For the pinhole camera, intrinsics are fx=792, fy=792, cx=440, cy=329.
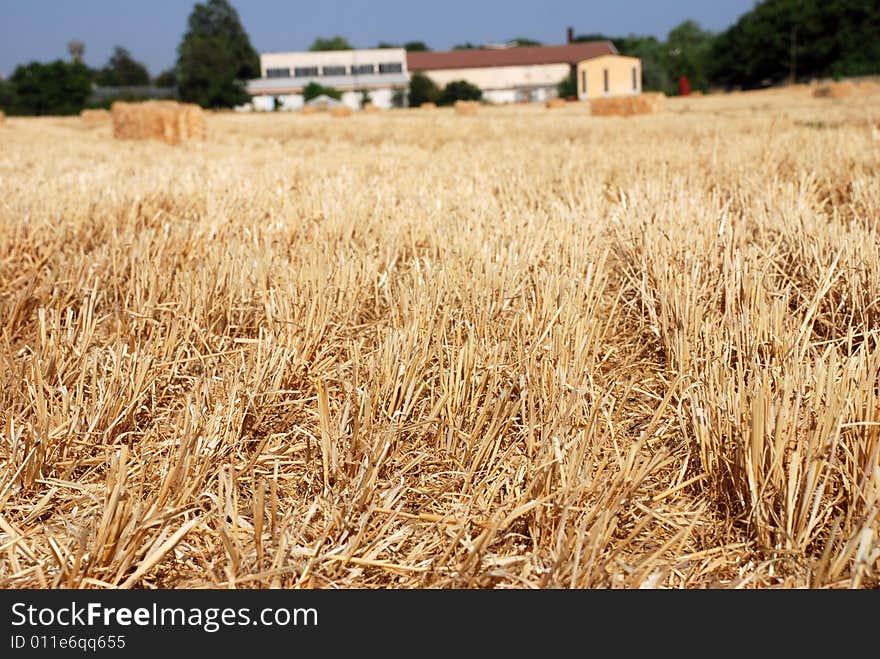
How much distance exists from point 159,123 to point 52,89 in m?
40.9

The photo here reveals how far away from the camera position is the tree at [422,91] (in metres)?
60.5

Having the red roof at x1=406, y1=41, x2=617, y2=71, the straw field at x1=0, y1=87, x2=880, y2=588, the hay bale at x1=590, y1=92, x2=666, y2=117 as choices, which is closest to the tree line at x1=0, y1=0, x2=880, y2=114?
the red roof at x1=406, y1=41, x2=617, y2=71

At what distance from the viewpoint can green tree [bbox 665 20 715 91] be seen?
6704 cm

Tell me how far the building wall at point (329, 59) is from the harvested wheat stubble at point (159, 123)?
71762 millimetres

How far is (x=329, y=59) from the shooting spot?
83.2 meters

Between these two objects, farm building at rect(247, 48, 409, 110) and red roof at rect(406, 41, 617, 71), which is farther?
red roof at rect(406, 41, 617, 71)

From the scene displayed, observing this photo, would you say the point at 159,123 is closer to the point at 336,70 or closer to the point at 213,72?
the point at 213,72

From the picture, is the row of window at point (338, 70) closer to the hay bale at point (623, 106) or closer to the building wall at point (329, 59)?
the building wall at point (329, 59)

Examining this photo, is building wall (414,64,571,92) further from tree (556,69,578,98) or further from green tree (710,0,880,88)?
green tree (710,0,880,88)

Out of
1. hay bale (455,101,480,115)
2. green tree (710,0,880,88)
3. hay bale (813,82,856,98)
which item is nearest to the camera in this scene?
hay bale (455,101,480,115)

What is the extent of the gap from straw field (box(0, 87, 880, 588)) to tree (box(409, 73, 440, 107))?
194 ft

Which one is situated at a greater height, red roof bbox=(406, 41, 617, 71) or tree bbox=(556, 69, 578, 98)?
red roof bbox=(406, 41, 617, 71)

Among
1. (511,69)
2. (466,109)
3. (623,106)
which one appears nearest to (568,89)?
(511,69)

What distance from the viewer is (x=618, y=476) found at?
5.22 ft
